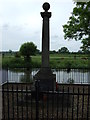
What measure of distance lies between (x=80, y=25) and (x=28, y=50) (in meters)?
9.11

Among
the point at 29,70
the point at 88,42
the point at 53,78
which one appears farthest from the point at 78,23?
the point at 53,78

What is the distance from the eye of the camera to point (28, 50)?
822 inches

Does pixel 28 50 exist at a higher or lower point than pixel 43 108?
higher

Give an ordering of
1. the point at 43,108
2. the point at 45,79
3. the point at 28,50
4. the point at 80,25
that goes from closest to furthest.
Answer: the point at 43,108
the point at 45,79
the point at 80,25
the point at 28,50

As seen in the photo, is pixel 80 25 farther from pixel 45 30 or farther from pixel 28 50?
pixel 28 50

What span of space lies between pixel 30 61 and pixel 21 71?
4.44 metres

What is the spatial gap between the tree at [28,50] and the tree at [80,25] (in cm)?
728

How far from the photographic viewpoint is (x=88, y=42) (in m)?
12.2

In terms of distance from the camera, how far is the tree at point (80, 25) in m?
12.2

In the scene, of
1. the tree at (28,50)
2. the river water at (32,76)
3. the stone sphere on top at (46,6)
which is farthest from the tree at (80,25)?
the tree at (28,50)

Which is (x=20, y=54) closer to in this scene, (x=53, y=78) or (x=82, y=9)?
(x=82, y=9)

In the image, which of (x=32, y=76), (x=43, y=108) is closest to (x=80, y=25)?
(x=32, y=76)

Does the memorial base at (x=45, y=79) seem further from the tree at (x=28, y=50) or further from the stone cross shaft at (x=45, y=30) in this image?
the tree at (x=28, y=50)

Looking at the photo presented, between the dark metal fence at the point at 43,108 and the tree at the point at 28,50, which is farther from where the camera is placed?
the tree at the point at 28,50
